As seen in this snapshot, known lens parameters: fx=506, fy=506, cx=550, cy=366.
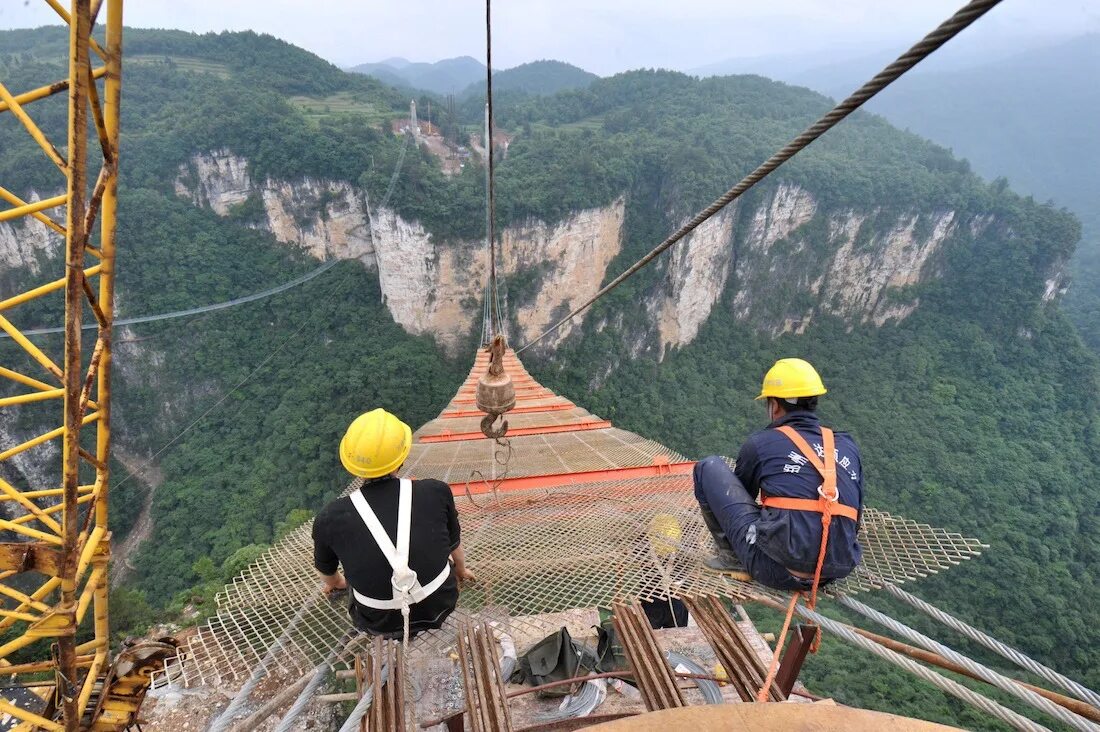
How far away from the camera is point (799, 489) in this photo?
226 cm

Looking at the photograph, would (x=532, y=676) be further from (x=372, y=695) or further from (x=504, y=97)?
(x=504, y=97)

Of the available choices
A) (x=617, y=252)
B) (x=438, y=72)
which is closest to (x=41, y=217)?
(x=617, y=252)

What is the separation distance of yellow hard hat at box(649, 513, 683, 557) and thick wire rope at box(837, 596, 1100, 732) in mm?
852

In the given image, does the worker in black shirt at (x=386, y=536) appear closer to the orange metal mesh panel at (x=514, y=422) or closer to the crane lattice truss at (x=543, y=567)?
the crane lattice truss at (x=543, y=567)

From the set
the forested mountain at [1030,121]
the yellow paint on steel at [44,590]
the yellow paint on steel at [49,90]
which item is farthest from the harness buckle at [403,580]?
the forested mountain at [1030,121]

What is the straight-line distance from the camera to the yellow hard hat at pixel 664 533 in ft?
9.29

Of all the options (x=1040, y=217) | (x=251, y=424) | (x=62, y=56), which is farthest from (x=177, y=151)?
(x=1040, y=217)

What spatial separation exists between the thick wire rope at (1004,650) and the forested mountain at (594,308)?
22.5 meters

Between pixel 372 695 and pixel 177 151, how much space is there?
36784 millimetres

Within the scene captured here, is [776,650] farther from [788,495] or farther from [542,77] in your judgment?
[542,77]

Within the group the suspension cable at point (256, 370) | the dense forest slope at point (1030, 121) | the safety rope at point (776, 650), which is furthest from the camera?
the dense forest slope at point (1030, 121)

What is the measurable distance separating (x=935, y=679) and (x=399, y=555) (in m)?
2.04

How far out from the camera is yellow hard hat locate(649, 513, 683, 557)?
111 inches

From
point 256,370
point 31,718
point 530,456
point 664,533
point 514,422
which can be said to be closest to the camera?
point 31,718
